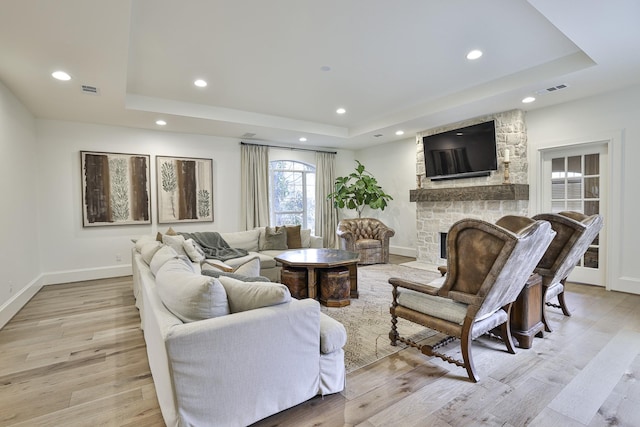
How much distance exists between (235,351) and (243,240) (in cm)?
366

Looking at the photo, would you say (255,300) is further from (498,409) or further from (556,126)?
(556,126)

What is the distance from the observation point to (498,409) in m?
1.86

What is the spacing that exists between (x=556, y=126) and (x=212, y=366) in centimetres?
551

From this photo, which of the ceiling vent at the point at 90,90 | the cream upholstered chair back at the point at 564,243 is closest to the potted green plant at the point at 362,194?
the cream upholstered chair back at the point at 564,243

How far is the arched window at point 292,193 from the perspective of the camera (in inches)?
280

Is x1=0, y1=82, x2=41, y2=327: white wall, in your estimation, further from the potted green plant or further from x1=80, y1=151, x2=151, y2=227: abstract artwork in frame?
the potted green plant

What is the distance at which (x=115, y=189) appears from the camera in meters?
5.28

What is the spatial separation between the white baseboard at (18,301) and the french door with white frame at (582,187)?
7.03m

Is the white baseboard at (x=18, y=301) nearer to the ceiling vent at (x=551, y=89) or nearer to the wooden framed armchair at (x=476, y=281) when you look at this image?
the wooden framed armchair at (x=476, y=281)

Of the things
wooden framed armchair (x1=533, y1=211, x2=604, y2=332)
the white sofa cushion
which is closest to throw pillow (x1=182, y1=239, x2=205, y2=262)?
the white sofa cushion

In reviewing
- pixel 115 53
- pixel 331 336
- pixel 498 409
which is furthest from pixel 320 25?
pixel 498 409

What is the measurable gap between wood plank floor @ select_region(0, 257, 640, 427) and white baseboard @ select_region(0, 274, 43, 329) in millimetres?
197

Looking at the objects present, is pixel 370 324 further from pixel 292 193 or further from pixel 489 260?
pixel 292 193

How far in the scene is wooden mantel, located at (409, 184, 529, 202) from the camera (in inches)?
190
